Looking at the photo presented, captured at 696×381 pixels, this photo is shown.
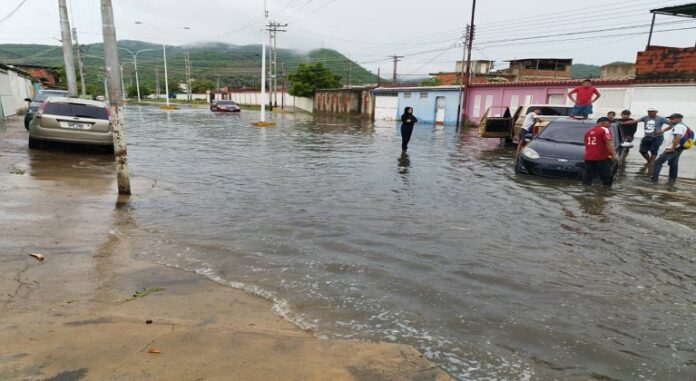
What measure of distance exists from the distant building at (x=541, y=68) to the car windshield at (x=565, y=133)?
41.1 meters

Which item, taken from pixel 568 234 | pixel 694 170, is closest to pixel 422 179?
A: pixel 568 234

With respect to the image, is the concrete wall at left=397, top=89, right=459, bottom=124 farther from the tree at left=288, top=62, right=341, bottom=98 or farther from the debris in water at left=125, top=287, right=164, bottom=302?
the debris in water at left=125, top=287, right=164, bottom=302

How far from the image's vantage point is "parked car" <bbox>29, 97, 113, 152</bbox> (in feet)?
35.0

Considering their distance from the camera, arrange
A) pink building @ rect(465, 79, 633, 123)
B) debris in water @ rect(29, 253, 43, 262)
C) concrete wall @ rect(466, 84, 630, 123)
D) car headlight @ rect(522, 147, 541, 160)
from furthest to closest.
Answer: concrete wall @ rect(466, 84, 630, 123), pink building @ rect(465, 79, 633, 123), car headlight @ rect(522, 147, 541, 160), debris in water @ rect(29, 253, 43, 262)

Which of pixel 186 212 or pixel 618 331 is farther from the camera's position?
pixel 186 212

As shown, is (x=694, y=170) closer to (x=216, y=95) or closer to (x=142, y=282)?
(x=142, y=282)

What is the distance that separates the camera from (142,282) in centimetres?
413

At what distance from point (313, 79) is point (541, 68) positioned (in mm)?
26750

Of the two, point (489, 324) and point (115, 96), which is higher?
point (115, 96)

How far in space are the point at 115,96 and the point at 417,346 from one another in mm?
5943

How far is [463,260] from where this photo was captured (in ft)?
16.6

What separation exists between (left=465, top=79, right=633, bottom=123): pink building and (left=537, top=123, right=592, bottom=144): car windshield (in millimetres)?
9457

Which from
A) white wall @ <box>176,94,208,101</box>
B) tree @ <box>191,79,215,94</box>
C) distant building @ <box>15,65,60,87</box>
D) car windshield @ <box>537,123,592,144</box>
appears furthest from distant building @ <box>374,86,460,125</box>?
tree @ <box>191,79,215,94</box>

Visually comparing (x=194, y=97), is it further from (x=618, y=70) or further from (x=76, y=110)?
(x=76, y=110)
